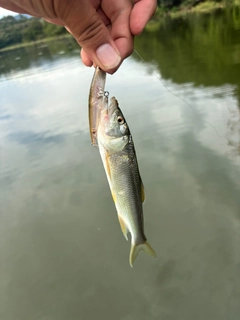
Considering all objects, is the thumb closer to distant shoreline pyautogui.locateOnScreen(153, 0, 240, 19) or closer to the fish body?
the fish body

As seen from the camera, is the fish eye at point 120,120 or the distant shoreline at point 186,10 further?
the distant shoreline at point 186,10

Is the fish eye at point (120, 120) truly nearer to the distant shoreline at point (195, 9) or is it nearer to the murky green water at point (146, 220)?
the murky green water at point (146, 220)

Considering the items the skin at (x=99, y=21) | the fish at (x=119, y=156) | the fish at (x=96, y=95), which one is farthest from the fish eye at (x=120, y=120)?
the skin at (x=99, y=21)

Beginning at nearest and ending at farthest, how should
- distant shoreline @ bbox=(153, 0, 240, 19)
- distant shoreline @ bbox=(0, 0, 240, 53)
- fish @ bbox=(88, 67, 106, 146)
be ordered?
fish @ bbox=(88, 67, 106, 146) → distant shoreline @ bbox=(0, 0, 240, 53) → distant shoreline @ bbox=(153, 0, 240, 19)

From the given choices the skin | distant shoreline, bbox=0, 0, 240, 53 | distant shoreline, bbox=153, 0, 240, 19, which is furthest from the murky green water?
distant shoreline, bbox=153, 0, 240, 19

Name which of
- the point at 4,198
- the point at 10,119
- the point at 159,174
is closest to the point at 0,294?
the point at 4,198

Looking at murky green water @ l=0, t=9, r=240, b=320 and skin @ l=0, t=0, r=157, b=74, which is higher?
skin @ l=0, t=0, r=157, b=74

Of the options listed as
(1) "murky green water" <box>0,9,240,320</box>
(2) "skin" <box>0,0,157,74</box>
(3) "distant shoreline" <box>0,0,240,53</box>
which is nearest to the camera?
(2) "skin" <box>0,0,157,74</box>
